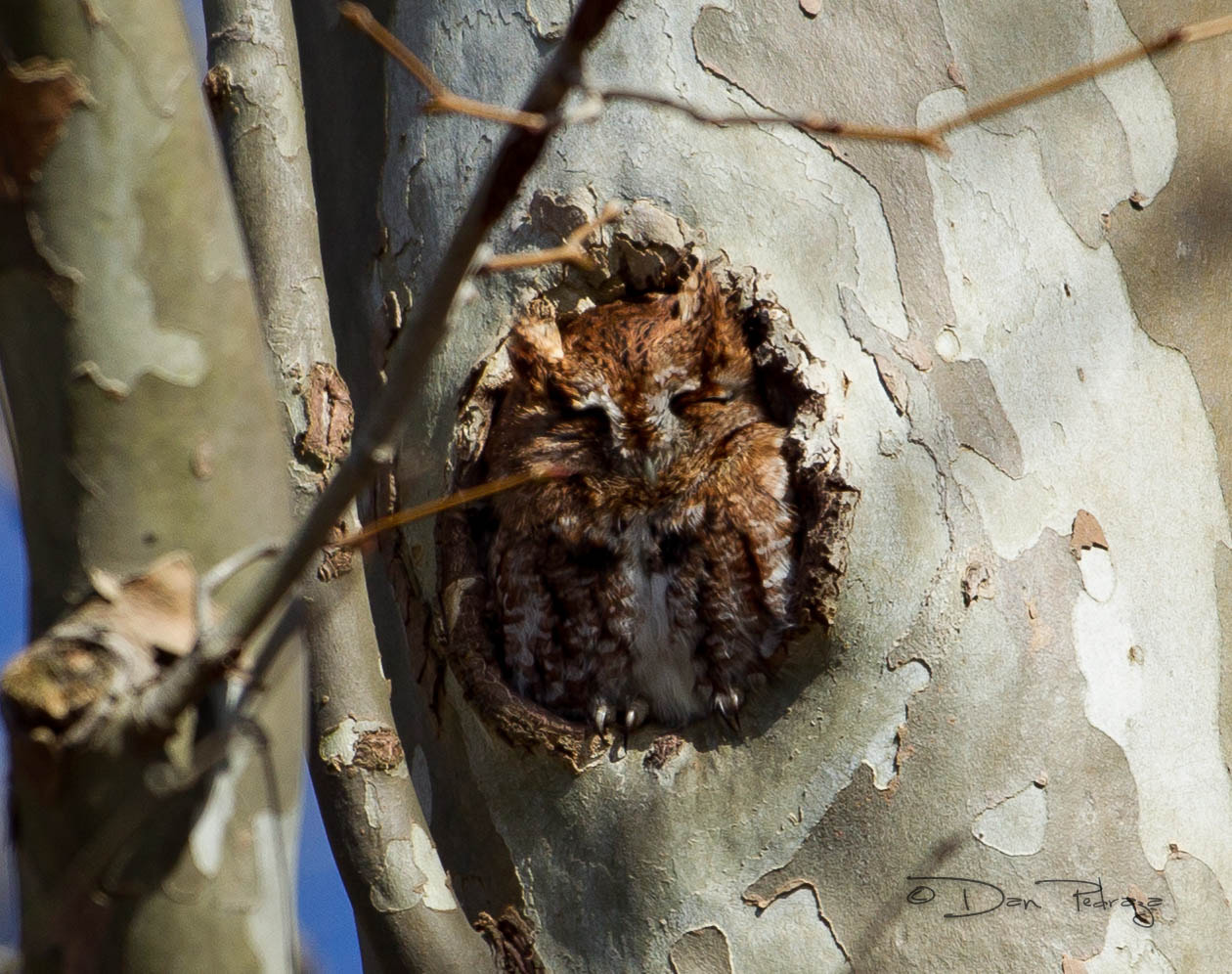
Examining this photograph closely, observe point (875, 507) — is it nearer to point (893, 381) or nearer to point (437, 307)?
point (893, 381)

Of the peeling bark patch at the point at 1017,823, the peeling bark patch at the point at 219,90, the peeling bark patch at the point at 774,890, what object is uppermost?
the peeling bark patch at the point at 219,90

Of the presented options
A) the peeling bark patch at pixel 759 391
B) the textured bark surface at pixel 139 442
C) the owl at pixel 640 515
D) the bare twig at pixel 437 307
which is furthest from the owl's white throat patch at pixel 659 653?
the bare twig at pixel 437 307

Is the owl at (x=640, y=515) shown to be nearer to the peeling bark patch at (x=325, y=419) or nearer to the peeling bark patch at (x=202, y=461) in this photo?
the peeling bark patch at (x=325, y=419)

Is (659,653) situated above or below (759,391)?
below

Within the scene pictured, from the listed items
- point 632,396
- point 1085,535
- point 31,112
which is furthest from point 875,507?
point 31,112

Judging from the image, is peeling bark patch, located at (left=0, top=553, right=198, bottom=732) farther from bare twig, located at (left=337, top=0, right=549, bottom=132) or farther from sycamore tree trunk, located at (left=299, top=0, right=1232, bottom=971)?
sycamore tree trunk, located at (left=299, top=0, right=1232, bottom=971)

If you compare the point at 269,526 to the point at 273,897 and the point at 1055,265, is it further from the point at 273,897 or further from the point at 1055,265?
the point at 1055,265
